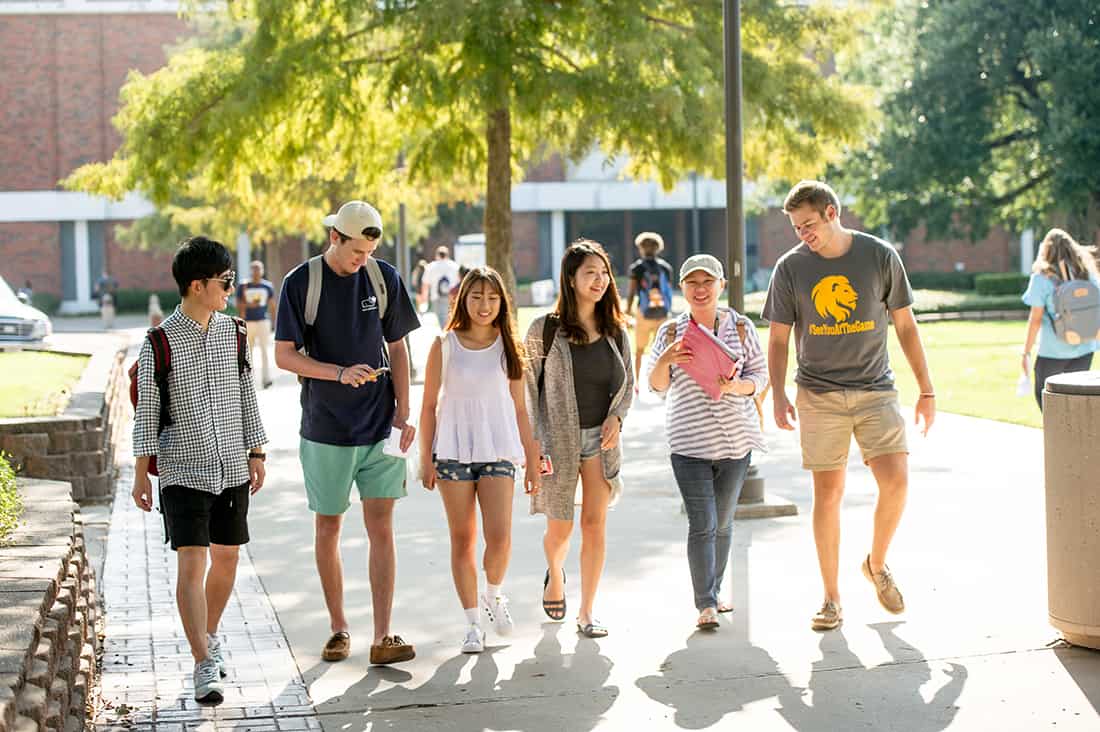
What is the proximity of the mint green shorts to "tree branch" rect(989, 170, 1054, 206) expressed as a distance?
38.1 meters

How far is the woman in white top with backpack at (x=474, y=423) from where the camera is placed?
21.5 ft

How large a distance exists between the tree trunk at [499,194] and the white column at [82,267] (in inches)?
1934

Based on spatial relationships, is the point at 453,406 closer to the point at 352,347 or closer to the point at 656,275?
the point at 352,347

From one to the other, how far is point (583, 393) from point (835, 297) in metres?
1.17

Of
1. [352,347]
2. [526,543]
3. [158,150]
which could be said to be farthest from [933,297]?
[352,347]

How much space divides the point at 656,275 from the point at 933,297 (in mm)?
29086

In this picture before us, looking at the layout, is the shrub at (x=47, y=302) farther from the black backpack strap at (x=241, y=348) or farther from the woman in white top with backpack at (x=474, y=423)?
the black backpack strap at (x=241, y=348)

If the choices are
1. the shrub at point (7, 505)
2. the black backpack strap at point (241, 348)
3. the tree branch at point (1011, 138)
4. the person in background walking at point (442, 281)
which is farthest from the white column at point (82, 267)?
the black backpack strap at point (241, 348)

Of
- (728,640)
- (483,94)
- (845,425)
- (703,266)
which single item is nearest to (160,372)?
(703,266)

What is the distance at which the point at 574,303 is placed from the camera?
22.4 feet

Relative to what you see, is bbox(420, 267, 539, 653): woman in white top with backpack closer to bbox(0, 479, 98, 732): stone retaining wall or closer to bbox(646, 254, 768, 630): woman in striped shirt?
bbox(646, 254, 768, 630): woman in striped shirt

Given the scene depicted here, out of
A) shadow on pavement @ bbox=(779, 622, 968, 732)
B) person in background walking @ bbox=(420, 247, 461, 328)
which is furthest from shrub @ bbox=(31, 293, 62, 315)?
shadow on pavement @ bbox=(779, 622, 968, 732)

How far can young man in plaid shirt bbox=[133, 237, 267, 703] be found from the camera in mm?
5910

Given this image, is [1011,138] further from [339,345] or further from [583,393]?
[339,345]
